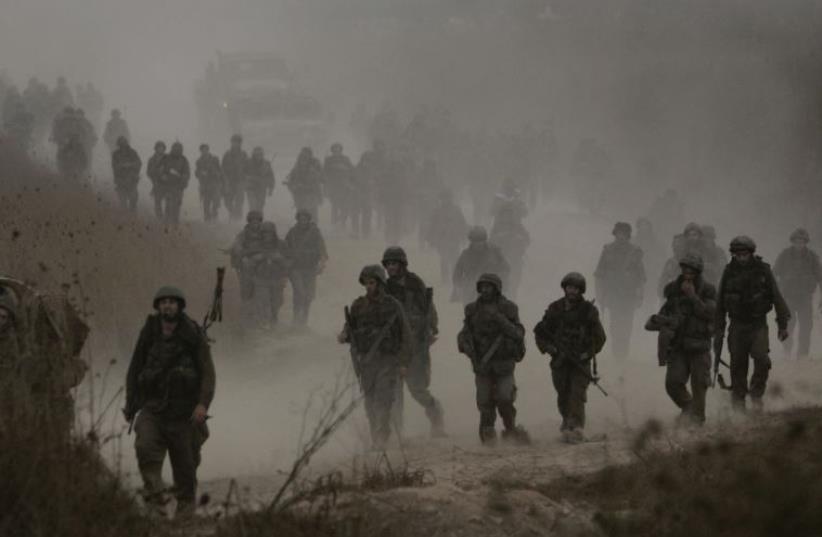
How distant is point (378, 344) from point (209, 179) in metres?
16.0

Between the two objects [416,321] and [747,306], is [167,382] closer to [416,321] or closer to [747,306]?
[416,321]

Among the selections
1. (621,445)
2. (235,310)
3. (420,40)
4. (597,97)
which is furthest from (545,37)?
(621,445)

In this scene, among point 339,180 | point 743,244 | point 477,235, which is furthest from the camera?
point 339,180

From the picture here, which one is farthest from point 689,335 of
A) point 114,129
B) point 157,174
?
point 114,129

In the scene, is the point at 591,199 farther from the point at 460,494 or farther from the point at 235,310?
the point at 460,494

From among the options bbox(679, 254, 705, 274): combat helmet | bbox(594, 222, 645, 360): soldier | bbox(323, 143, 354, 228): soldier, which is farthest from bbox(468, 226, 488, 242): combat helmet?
bbox(323, 143, 354, 228): soldier

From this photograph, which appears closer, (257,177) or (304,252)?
(304,252)

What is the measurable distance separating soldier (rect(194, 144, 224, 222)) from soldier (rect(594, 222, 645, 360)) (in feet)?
32.0

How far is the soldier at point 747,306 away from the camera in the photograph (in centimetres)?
1315

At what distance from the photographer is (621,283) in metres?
21.0

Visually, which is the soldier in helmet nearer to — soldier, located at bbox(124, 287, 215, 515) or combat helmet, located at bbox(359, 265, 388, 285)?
combat helmet, located at bbox(359, 265, 388, 285)

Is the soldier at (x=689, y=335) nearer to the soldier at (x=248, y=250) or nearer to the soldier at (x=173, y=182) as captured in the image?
the soldier at (x=248, y=250)

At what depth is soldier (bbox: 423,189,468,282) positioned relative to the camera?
2683 centimetres

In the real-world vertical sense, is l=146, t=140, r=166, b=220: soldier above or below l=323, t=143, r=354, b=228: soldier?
below
